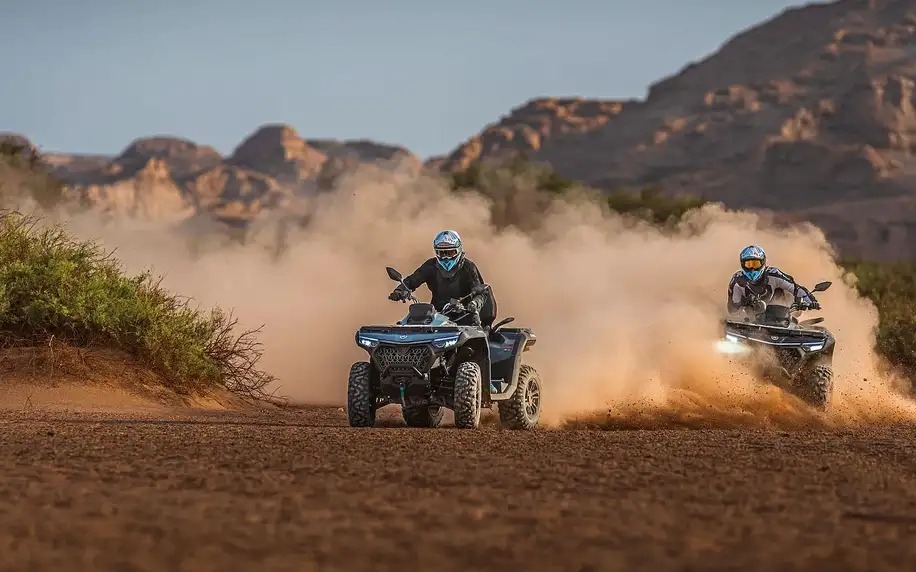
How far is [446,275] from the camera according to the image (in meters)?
17.5

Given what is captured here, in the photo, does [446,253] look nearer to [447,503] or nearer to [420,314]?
[420,314]

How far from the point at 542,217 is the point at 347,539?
46541mm

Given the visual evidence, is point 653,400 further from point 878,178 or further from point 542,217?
point 878,178

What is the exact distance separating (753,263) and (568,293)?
12.0 meters

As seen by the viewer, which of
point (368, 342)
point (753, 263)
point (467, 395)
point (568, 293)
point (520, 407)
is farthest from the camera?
point (568, 293)

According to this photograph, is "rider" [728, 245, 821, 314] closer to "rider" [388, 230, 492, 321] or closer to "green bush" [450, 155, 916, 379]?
"rider" [388, 230, 492, 321]

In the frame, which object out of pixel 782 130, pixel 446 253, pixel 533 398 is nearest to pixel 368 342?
pixel 446 253

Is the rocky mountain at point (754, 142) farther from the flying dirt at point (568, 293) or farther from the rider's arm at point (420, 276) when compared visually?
the rider's arm at point (420, 276)

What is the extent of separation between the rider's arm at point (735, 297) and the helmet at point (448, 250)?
545cm

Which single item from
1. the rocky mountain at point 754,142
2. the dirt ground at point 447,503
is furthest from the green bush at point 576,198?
the rocky mountain at point 754,142

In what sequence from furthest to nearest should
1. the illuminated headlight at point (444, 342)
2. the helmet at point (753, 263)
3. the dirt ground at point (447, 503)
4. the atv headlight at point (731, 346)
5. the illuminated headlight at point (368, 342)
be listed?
the helmet at point (753, 263) < the atv headlight at point (731, 346) < the illuminated headlight at point (368, 342) < the illuminated headlight at point (444, 342) < the dirt ground at point (447, 503)

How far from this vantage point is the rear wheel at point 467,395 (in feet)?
52.8

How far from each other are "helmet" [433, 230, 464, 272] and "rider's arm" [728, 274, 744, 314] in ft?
17.9

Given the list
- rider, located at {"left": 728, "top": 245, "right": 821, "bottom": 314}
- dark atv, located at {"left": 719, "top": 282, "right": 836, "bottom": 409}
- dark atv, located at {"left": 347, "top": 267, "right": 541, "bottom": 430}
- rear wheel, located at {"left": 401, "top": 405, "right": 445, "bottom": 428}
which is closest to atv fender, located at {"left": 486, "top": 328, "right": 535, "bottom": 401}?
dark atv, located at {"left": 347, "top": 267, "right": 541, "bottom": 430}
